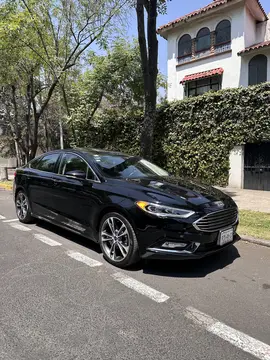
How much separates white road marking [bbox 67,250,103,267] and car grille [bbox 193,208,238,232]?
1.50 meters

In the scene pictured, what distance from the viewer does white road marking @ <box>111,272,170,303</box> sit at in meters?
3.35

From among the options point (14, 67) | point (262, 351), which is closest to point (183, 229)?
point (262, 351)

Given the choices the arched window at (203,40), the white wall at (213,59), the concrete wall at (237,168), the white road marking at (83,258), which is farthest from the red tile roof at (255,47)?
the white road marking at (83,258)

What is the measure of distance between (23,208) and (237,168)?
7803 millimetres

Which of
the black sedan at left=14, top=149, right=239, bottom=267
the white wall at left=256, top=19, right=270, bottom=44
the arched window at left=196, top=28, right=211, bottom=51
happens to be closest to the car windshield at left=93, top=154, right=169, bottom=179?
the black sedan at left=14, top=149, right=239, bottom=267

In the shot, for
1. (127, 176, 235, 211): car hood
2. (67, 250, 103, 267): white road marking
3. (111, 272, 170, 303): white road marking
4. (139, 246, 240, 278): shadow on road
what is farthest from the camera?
(67, 250, 103, 267): white road marking

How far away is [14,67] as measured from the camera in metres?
13.8

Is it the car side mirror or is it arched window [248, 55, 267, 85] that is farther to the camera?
arched window [248, 55, 267, 85]

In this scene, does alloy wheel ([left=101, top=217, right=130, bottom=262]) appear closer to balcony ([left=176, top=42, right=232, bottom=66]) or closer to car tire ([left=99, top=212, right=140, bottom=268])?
car tire ([left=99, top=212, right=140, bottom=268])

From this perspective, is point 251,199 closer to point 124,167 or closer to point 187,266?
point 124,167

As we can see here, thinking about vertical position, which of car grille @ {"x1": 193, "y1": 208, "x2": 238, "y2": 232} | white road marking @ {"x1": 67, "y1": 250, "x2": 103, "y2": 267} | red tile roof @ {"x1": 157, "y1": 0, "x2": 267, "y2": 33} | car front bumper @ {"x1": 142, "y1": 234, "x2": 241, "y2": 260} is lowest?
white road marking @ {"x1": 67, "y1": 250, "x2": 103, "y2": 267}

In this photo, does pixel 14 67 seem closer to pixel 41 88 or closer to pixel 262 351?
pixel 41 88

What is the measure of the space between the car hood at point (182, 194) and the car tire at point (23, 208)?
9.27 ft

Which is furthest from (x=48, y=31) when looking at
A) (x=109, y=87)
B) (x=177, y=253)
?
(x=177, y=253)
